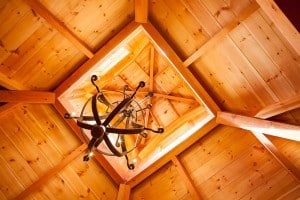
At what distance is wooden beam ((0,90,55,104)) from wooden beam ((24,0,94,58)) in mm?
732

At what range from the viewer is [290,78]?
2857 millimetres

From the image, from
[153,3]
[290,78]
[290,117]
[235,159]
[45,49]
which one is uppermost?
[45,49]

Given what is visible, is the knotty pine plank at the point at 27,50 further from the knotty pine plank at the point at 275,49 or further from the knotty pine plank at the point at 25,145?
the knotty pine plank at the point at 275,49

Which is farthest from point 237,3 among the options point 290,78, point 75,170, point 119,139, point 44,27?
point 75,170

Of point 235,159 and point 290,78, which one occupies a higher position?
point 290,78

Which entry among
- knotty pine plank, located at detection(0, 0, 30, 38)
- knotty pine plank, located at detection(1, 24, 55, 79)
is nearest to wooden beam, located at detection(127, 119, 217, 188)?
knotty pine plank, located at detection(1, 24, 55, 79)

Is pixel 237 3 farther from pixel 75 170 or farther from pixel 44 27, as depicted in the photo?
pixel 75 170

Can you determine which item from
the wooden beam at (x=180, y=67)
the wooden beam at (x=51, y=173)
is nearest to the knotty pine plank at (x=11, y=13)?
the wooden beam at (x=180, y=67)

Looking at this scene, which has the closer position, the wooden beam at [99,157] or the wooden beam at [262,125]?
the wooden beam at [262,125]

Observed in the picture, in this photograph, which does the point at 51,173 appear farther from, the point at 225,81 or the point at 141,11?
Result: the point at 225,81

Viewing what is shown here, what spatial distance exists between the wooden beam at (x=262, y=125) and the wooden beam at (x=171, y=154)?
0.25m

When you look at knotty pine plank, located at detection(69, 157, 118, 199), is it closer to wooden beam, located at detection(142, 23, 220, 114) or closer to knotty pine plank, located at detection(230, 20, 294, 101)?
wooden beam, located at detection(142, 23, 220, 114)

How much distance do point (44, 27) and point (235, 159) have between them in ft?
9.54

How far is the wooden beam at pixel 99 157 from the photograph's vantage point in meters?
3.74
